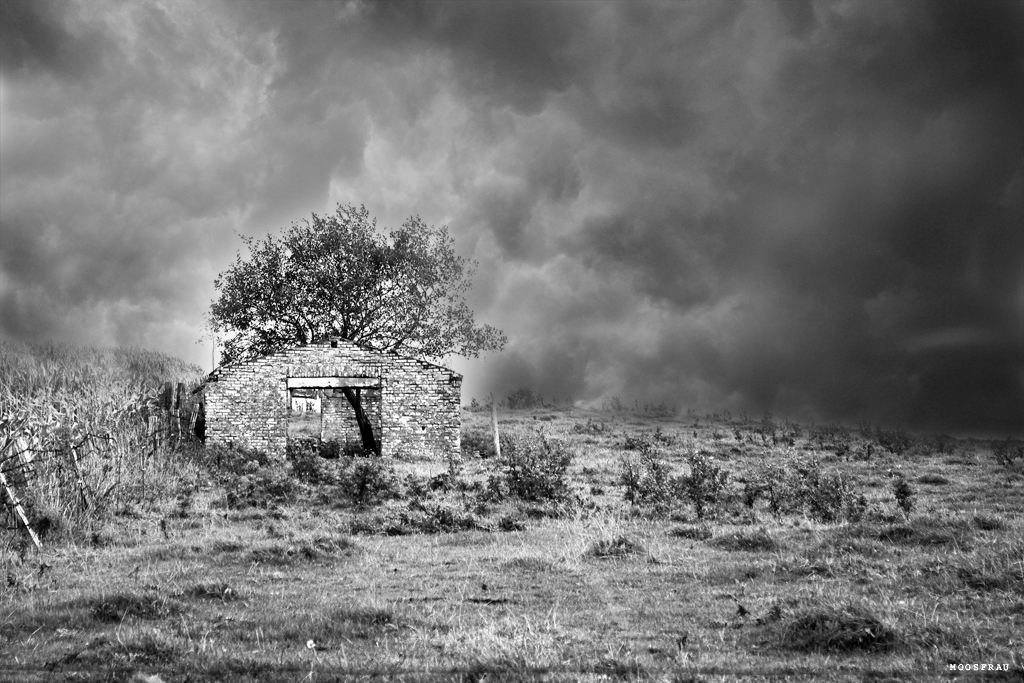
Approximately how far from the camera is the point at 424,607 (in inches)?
314

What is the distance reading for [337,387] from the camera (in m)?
27.4

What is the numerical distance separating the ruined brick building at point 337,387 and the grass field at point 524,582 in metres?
7.79

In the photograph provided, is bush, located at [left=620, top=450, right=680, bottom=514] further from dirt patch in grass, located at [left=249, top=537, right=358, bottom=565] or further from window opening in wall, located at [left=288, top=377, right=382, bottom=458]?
window opening in wall, located at [left=288, top=377, right=382, bottom=458]

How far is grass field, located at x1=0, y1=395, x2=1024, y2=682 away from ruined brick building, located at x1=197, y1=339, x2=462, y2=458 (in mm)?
7794

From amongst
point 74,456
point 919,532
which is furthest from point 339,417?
point 919,532

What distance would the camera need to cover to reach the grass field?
597 cm

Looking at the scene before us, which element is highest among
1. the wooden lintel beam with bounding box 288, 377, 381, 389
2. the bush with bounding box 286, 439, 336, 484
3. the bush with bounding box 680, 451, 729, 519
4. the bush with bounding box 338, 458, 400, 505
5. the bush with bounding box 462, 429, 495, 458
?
the wooden lintel beam with bounding box 288, 377, 381, 389

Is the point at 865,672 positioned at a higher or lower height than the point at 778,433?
lower

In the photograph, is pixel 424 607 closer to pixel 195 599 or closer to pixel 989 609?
pixel 195 599

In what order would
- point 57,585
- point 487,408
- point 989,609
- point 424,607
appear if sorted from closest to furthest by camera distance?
point 989,609 → point 424,607 → point 57,585 → point 487,408

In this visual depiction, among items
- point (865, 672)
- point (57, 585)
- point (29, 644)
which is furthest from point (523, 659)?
point (57, 585)

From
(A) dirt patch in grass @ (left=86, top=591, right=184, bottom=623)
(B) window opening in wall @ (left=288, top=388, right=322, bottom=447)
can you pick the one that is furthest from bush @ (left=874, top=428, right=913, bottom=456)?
(A) dirt patch in grass @ (left=86, top=591, right=184, bottom=623)

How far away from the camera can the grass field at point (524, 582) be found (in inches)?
235

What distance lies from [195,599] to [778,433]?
1303 inches
